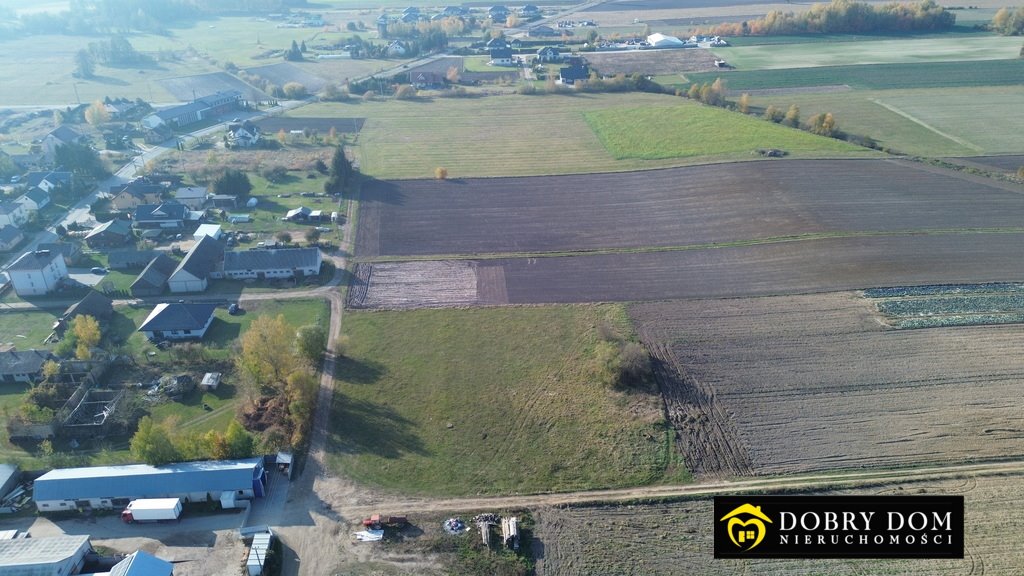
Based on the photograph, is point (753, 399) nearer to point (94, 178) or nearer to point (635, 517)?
point (635, 517)

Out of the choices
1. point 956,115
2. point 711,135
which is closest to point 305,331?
point 711,135

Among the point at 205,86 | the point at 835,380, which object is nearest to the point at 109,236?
the point at 835,380

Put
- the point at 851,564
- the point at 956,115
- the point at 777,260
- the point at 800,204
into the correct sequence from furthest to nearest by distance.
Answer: the point at 956,115 < the point at 800,204 < the point at 777,260 < the point at 851,564

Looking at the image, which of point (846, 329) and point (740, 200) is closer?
point (846, 329)

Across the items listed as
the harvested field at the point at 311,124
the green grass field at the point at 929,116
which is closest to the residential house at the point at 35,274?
the harvested field at the point at 311,124

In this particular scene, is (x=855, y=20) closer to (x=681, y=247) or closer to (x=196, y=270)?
(x=681, y=247)

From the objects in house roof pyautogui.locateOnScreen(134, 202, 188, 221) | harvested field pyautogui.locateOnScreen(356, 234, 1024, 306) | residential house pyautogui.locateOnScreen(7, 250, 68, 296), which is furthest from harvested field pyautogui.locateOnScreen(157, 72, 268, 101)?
harvested field pyautogui.locateOnScreen(356, 234, 1024, 306)
